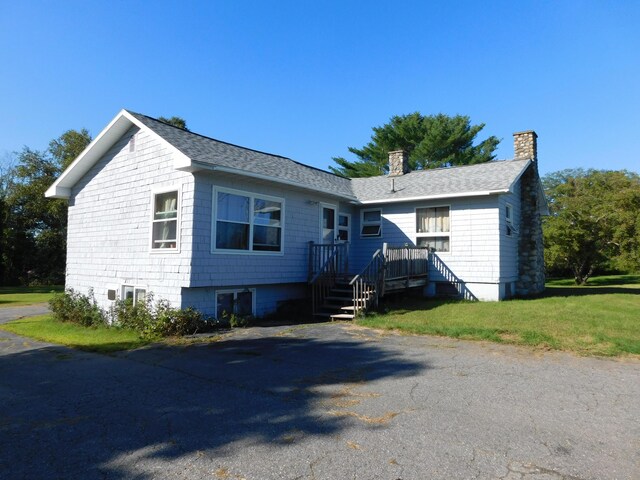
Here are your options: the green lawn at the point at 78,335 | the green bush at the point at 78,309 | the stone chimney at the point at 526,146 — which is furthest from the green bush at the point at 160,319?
the stone chimney at the point at 526,146

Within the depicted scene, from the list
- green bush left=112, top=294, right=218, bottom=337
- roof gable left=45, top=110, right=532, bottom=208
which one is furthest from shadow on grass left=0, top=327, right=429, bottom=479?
roof gable left=45, top=110, right=532, bottom=208

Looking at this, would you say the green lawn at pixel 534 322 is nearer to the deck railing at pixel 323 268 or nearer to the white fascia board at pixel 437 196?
the deck railing at pixel 323 268

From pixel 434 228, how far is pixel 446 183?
5.66ft

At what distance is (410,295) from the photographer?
15.2 metres

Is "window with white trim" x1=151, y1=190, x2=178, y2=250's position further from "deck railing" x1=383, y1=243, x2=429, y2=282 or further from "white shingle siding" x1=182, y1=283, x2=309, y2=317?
"deck railing" x1=383, y1=243, x2=429, y2=282

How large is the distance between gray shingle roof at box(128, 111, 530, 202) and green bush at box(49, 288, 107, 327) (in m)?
5.26

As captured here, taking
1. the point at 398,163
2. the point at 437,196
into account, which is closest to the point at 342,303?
the point at 437,196

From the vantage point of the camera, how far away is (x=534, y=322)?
9727 mm

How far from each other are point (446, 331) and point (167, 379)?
5476 mm

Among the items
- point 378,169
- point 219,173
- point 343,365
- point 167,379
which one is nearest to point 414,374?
point 343,365

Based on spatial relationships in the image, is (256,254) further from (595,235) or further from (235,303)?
(595,235)

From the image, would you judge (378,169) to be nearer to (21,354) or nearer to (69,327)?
(69,327)

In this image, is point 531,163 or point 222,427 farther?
point 531,163

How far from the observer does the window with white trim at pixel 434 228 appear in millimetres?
14984
